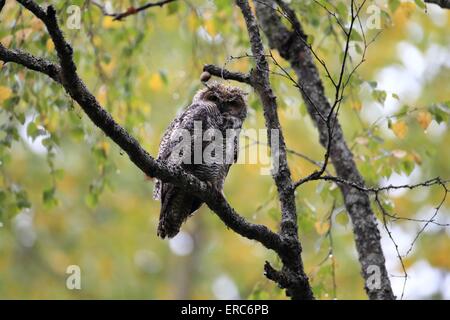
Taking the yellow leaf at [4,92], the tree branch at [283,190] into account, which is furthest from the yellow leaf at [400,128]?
the yellow leaf at [4,92]

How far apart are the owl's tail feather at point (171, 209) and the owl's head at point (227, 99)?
0.66 m

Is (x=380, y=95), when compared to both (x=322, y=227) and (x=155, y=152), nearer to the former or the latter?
(x=322, y=227)

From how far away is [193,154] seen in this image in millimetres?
3898

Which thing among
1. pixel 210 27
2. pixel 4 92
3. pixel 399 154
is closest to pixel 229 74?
pixel 399 154

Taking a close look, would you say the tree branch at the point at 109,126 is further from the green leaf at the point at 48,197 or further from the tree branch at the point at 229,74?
the green leaf at the point at 48,197

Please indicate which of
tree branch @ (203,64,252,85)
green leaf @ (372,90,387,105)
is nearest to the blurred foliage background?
green leaf @ (372,90,387,105)

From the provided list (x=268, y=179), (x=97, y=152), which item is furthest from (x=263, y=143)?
(x=268, y=179)

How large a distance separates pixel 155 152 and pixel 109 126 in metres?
5.80
